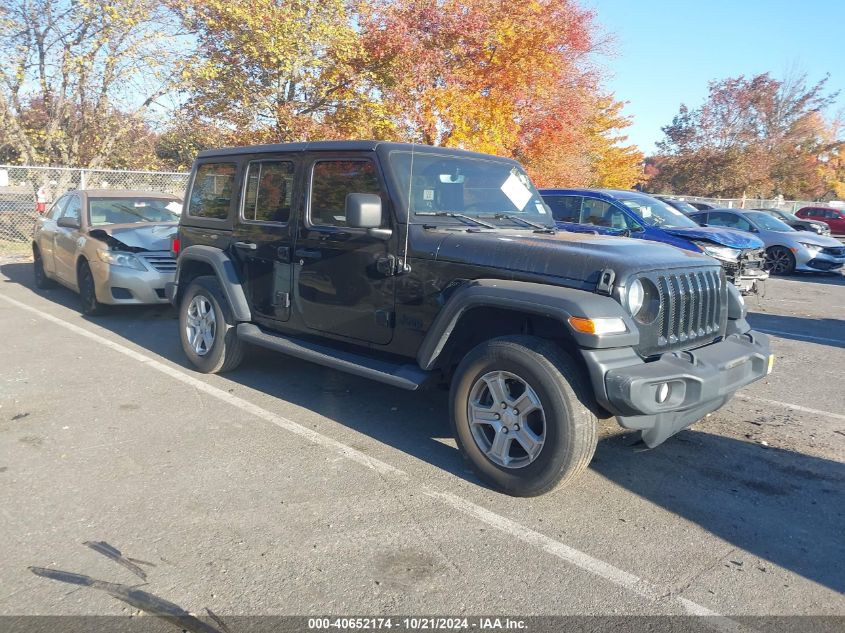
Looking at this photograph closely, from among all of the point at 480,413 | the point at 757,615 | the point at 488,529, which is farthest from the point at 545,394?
the point at 757,615

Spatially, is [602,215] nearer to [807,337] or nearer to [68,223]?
[807,337]

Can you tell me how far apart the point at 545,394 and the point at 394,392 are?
2.37m

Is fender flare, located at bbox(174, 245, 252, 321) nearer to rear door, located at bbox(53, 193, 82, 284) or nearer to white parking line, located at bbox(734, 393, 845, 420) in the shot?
rear door, located at bbox(53, 193, 82, 284)

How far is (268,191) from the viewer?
5520 mm

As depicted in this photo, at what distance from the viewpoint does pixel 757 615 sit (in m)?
2.79

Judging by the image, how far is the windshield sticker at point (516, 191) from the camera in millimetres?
5145

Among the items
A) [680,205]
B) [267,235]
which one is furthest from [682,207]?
[267,235]

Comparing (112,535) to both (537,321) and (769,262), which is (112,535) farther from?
(769,262)

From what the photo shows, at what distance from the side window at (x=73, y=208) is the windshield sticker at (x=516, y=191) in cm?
640

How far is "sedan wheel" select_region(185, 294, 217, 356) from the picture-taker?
6.01 meters

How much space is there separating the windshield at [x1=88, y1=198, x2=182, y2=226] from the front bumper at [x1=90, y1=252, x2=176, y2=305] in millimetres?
1031

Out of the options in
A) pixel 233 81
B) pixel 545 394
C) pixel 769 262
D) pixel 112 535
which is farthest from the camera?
pixel 769 262

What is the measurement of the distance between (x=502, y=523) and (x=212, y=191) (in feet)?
13.6

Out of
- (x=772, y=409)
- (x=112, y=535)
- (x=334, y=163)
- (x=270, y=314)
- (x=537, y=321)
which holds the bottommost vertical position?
(x=112, y=535)
